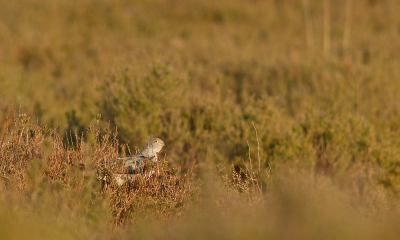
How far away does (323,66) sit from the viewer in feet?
37.2

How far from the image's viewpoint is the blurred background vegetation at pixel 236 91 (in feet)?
17.5

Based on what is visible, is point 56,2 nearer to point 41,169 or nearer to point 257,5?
point 257,5

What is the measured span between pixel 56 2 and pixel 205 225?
1759cm

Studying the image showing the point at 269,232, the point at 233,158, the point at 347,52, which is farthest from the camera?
the point at 347,52

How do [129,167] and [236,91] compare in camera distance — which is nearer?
[129,167]

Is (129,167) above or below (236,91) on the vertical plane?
below

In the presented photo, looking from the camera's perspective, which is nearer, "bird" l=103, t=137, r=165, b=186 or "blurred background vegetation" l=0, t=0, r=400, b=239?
"bird" l=103, t=137, r=165, b=186

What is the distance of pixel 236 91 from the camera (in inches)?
442

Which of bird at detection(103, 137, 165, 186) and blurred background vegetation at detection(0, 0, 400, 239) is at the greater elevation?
blurred background vegetation at detection(0, 0, 400, 239)

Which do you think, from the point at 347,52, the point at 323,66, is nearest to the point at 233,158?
the point at 323,66

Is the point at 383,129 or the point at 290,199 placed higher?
the point at 383,129

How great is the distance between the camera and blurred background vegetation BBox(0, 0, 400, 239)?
5347mm

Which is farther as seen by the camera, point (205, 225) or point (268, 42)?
point (268, 42)

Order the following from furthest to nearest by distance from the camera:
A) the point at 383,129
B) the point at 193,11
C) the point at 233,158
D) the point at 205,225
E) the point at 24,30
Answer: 1. the point at 193,11
2. the point at 24,30
3. the point at 383,129
4. the point at 233,158
5. the point at 205,225
